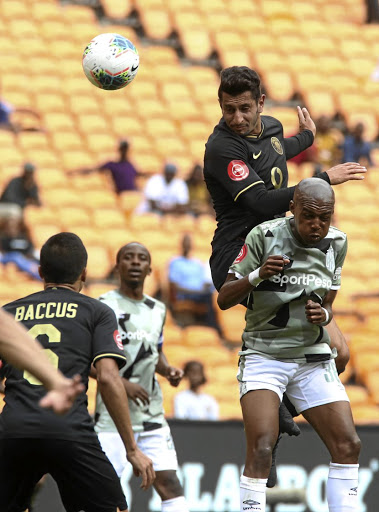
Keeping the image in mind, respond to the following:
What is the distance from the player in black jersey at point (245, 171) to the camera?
6.14 meters

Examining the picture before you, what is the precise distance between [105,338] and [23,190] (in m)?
8.35

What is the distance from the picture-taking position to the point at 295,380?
6145mm

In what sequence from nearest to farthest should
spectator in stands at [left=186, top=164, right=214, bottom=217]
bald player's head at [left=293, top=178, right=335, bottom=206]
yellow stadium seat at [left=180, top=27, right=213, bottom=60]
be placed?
bald player's head at [left=293, top=178, right=335, bottom=206], spectator in stands at [left=186, top=164, right=214, bottom=217], yellow stadium seat at [left=180, top=27, right=213, bottom=60]

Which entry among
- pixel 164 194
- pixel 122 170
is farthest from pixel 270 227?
pixel 122 170

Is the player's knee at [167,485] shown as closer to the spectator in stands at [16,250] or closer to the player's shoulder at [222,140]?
the player's shoulder at [222,140]

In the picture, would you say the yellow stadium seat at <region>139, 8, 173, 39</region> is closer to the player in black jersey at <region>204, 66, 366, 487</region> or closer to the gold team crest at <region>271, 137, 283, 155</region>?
the player in black jersey at <region>204, 66, 366, 487</region>

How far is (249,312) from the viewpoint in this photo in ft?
20.2

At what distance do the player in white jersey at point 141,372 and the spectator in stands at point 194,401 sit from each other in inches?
86.6

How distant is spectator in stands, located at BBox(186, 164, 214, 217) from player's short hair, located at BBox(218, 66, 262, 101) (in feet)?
27.6

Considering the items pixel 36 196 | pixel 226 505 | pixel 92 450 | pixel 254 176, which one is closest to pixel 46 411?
pixel 92 450

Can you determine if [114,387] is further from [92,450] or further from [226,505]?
[226,505]

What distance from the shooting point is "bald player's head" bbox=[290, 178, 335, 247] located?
5.74m

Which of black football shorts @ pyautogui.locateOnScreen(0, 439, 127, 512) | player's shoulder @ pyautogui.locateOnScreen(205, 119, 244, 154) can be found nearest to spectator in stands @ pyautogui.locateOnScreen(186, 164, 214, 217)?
player's shoulder @ pyautogui.locateOnScreen(205, 119, 244, 154)

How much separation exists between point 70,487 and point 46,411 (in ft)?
1.44
